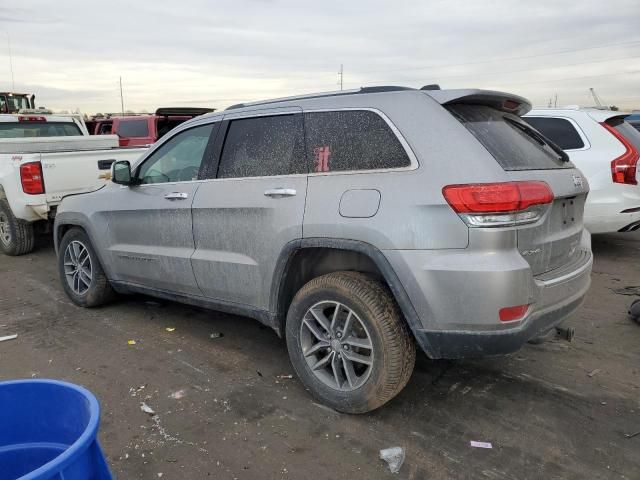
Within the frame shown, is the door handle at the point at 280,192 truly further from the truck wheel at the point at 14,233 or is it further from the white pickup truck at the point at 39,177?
the truck wheel at the point at 14,233

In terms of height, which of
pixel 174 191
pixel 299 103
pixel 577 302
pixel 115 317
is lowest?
pixel 115 317

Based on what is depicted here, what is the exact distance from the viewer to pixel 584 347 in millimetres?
4223

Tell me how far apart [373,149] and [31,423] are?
7.22ft

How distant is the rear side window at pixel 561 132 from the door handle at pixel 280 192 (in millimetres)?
4463

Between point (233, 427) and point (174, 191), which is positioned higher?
point (174, 191)

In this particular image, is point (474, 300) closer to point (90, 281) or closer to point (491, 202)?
point (491, 202)

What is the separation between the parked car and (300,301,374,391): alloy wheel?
4.47 metres

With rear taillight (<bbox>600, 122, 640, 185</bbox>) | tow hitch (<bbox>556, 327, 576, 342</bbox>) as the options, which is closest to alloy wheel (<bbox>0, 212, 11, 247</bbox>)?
tow hitch (<bbox>556, 327, 576, 342</bbox>)

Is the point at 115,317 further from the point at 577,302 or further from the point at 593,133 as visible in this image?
the point at 593,133

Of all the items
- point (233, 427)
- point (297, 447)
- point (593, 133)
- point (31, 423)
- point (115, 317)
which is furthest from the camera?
point (593, 133)

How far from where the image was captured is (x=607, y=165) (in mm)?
6426

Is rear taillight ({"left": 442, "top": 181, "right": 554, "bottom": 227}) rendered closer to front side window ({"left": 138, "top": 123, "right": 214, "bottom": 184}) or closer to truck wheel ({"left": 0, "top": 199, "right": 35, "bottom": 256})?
front side window ({"left": 138, "top": 123, "right": 214, "bottom": 184})

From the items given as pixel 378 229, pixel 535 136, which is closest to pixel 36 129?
pixel 378 229

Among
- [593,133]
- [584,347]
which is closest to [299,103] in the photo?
[584,347]
